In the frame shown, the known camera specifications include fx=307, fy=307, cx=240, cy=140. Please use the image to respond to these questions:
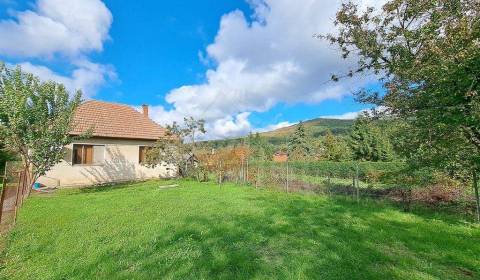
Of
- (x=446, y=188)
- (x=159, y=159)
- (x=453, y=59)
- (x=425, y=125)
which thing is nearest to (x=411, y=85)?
(x=425, y=125)

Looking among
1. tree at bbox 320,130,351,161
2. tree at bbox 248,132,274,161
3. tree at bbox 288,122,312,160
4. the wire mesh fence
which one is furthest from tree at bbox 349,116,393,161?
the wire mesh fence

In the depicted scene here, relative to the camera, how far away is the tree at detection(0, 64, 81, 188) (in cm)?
1198

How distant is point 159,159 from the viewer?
66.3 ft

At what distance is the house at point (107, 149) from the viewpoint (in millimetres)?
17578

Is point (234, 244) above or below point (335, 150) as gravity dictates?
below

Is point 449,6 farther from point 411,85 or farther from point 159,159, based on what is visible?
point 159,159

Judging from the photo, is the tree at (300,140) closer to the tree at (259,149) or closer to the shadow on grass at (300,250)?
the tree at (259,149)

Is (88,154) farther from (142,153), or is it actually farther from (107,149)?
(142,153)

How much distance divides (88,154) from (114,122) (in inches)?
123

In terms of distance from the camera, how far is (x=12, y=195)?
13188 millimetres

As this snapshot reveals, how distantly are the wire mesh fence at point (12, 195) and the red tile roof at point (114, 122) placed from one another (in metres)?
4.35

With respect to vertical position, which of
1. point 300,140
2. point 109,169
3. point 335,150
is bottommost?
point 109,169

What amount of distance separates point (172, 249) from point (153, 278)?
1.22m

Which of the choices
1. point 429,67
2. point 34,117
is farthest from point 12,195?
point 429,67
